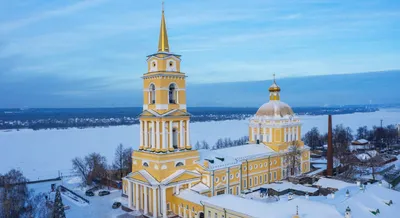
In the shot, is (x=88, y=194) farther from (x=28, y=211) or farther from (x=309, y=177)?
(x=309, y=177)

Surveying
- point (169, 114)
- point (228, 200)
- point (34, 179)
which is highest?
point (169, 114)

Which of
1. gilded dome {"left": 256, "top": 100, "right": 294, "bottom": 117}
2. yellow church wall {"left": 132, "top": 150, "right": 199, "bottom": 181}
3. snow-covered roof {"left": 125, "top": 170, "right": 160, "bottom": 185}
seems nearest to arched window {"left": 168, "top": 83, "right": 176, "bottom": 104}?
yellow church wall {"left": 132, "top": 150, "right": 199, "bottom": 181}


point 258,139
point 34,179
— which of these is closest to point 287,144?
point 258,139

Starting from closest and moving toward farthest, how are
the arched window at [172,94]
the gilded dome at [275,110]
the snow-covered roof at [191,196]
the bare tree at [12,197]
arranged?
1. the bare tree at [12,197]
2. the snow-covered roof at [191,196]
3. the arched window at [172,94]
4. the gilded dome at [275,110]

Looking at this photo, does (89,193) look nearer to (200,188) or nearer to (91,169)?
(91,169)

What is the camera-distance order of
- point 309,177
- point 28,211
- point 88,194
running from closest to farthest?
point 28,211 < point 88,194 < point 309,177

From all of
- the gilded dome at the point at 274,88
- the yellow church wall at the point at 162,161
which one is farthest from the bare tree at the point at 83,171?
the gilded dome at the point at 274,88

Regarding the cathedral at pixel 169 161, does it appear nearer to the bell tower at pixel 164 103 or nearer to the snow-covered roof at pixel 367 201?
the bell tower at pixel 164 103
